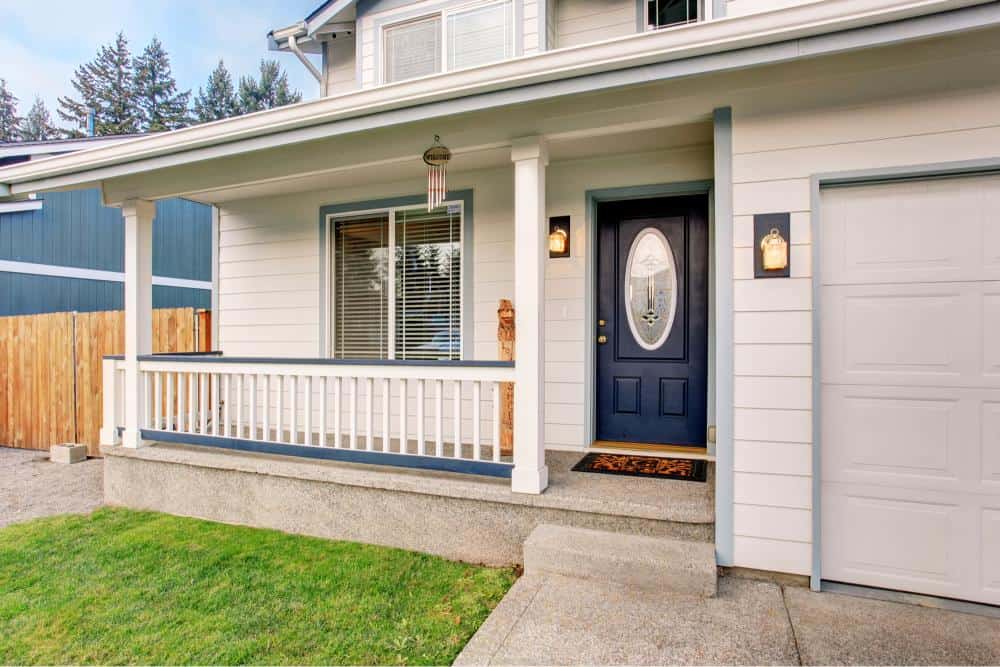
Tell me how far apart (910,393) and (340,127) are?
3.33m

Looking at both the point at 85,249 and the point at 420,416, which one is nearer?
the point at 420,416

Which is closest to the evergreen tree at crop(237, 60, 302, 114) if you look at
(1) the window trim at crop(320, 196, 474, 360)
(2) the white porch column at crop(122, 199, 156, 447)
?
(1) the window trim at crop(320, 196, 474, 360)

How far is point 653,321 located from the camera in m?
4.08

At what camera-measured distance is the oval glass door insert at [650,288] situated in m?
4.05

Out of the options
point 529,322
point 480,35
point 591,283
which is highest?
point 480,35

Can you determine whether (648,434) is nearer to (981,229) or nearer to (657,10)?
(981,229)

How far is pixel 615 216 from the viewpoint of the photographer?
13.8 feet

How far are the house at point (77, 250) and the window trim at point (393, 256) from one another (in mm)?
4912

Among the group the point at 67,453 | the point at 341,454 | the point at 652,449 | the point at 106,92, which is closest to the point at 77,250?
the point at 67,453

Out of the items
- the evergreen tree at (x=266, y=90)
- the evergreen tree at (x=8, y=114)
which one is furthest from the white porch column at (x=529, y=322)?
the evergreen tree at (x=8, y=114)

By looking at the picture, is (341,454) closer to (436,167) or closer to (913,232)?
(436,167)

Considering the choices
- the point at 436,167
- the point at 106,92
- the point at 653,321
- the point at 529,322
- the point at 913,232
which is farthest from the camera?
the point at 106,92

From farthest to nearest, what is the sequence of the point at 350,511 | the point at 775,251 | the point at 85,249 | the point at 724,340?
1. the point at 85,249
2. the point at 350,511
3. the point at 724,340
4. the point at 775,251

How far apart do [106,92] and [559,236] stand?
27.7m
